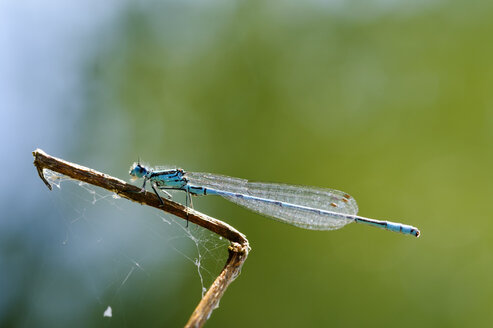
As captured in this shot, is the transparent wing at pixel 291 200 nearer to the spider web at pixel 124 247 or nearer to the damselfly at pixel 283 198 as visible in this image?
the damselfly at pixel 283 198

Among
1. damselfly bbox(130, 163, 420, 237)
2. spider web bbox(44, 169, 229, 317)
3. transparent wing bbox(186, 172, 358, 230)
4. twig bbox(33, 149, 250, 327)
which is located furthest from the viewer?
spider web bbox(44, 169, 229, 317)

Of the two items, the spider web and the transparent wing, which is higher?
the transparent wing

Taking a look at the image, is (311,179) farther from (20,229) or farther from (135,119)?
(20,229)

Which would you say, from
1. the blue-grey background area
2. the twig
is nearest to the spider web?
the blue-grey background area

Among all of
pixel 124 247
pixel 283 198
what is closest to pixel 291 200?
pixel 283 198

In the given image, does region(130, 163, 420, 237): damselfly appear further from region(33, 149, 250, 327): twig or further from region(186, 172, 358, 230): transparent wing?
region(33, 149, 250, 327): twig

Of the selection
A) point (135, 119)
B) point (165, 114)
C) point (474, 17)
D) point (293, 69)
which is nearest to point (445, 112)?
point (474, 17)

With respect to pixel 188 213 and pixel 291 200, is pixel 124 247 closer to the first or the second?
pixel 291 200
